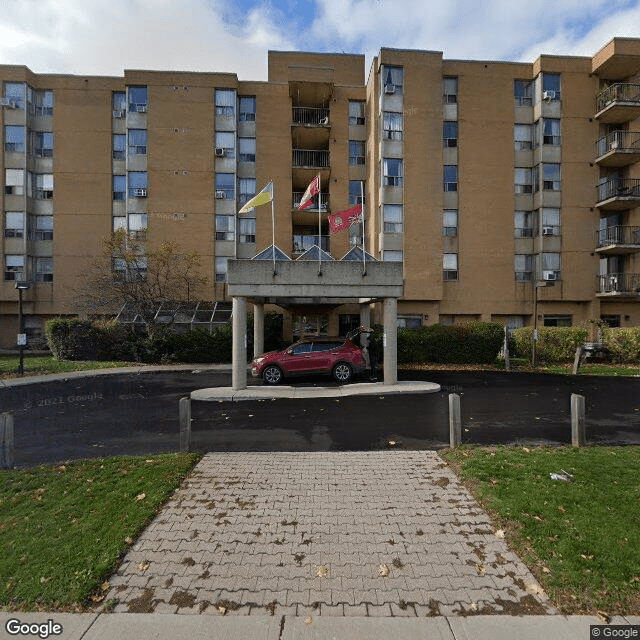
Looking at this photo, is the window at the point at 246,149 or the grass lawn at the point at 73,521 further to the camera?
the window at the point at 246,149

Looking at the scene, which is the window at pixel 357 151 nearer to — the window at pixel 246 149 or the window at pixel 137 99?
the window at pixel 246 149

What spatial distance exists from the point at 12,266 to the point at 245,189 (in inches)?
703

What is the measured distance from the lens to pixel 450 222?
24.8 metres

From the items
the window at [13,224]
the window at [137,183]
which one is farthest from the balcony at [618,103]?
the window at [13,224]

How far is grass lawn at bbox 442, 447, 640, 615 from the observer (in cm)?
305

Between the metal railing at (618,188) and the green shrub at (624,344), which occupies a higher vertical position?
the metal railing at (618,188)

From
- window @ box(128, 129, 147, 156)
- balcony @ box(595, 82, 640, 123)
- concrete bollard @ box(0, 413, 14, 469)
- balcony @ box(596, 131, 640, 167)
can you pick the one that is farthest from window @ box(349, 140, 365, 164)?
concrete bollard @ box(0, 413, 14, 469)

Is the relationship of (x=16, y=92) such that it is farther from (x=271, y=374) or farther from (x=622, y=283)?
(x=622, y=283)

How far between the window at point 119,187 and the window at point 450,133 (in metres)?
23.0

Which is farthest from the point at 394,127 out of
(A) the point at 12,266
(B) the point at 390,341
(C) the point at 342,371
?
(A) the point at 12,266

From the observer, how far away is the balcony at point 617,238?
78.5 feet

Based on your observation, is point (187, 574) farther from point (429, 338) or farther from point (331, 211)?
point (331, 211)

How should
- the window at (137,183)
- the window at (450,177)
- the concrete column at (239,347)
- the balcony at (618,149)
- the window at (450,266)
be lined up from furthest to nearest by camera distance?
the window at (137,183) → the window at (450,177) → the window at (450,266) → the balcony at (618,149) → the concrete column at (239,347)

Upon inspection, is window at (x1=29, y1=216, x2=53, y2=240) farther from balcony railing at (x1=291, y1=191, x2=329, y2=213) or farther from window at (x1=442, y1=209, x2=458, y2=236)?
window at (x1=442, y1=209, x2=458, y2=236)
